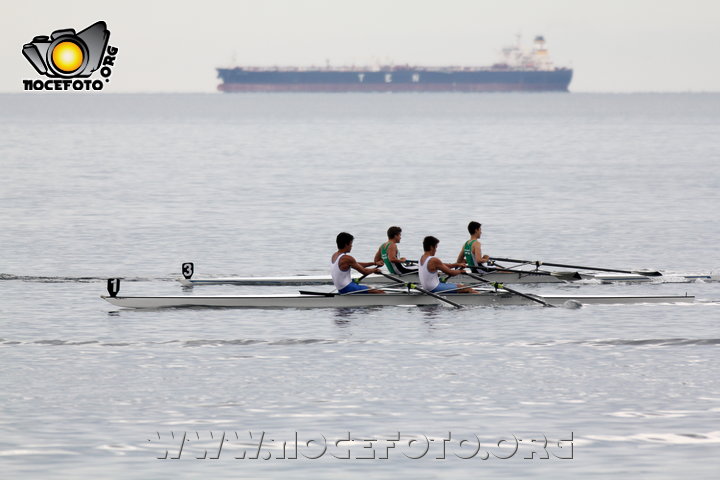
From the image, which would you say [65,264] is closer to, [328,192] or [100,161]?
[328,192]

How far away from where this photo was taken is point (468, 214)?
4897 cm

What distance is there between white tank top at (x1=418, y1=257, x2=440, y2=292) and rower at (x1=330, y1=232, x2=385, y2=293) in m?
0.77

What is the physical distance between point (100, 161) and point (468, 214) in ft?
145

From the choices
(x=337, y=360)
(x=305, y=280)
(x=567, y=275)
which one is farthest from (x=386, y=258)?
(x=337, y=360)

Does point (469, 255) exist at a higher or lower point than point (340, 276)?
higher

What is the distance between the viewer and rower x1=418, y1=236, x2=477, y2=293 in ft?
76.3

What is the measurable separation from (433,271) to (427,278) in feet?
0.53

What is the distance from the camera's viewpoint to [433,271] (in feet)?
77.1

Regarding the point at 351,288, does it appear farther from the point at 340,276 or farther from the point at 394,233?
the point at 394,233

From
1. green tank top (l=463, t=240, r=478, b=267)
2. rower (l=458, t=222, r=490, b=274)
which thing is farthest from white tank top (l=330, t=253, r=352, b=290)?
green tank top (l=463, t=240, r=478, b=267)

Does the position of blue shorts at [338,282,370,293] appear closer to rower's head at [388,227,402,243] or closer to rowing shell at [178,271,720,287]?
rower's head at [388,227,402,243]

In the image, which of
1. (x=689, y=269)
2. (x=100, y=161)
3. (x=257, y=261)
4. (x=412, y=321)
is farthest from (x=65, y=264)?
(x=100, y=161)

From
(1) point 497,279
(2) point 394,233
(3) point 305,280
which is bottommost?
(3) point 305,280

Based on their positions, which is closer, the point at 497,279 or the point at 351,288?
the point at 351,288
